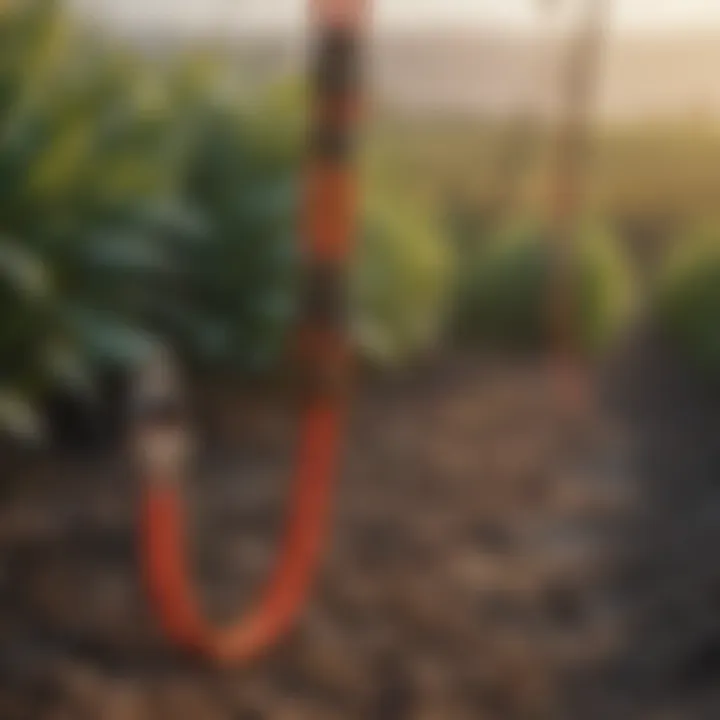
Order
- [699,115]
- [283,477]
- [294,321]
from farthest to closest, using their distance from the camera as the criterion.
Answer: [699,115] → [294,321] → [283,477]

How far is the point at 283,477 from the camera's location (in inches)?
124

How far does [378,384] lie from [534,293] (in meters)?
0.94

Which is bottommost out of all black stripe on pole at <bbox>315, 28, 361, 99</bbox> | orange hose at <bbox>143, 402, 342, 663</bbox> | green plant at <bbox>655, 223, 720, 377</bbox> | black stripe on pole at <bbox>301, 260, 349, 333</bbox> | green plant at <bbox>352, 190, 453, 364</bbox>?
green plant at <bbox>655, 223, 720, 377</bbox>

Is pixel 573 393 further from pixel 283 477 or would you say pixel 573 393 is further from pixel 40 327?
pixel 40 327

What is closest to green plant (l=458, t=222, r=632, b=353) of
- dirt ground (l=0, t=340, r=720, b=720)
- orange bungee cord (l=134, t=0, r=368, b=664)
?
dirt ground (l=0, t=340, r=720, b=720)

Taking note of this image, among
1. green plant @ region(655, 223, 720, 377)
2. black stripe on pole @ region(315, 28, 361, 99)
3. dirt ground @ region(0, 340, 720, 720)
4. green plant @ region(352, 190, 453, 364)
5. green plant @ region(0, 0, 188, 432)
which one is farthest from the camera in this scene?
green plant @ region(655, 223, 720, 377)

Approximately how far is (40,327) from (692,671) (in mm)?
1165

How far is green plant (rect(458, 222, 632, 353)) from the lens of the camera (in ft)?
15.9

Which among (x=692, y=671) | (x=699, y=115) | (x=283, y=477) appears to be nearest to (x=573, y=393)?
(x=699, y=115)

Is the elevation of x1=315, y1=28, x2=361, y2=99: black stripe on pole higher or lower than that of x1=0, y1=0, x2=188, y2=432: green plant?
higher

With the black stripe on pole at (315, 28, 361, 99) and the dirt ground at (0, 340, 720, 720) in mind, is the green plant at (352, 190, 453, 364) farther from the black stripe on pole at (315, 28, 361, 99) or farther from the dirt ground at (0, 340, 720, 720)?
the black stripe on pole at (315, 28, 361, 99)

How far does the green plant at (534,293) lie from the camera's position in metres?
4.84

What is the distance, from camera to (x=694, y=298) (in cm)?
496

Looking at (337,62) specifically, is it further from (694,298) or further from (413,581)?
(694,298)
